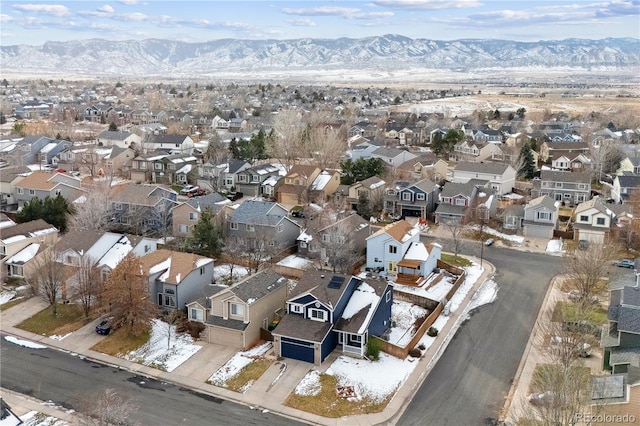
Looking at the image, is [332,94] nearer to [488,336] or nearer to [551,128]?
[551,128]

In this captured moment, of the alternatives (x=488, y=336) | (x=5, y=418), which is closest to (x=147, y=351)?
(x=5, y=418)

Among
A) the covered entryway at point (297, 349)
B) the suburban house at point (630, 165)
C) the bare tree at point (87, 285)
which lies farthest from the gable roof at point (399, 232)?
the suburban house at point (630, 165)

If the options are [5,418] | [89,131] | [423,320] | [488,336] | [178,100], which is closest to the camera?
[5,418]

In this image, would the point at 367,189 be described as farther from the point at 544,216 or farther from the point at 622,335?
the point at 622,335

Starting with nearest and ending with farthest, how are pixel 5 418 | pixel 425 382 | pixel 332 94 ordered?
1. pixel 5 418
2. pixel 425 382
3. pixel 332 94

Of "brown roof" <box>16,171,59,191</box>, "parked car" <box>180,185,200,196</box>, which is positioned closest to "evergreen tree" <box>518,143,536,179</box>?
"parked car" <box>180,185,200,196</box>

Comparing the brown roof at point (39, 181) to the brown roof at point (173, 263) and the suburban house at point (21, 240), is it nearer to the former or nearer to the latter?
the suburban house at point (21, 240)
